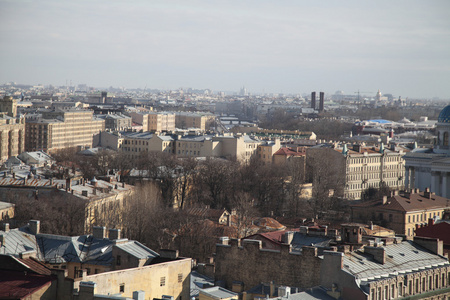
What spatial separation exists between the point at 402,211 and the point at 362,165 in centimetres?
4387

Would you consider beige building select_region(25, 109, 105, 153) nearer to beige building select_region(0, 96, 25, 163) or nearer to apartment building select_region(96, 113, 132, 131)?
beige building select_region(0, 96, 25, 163)

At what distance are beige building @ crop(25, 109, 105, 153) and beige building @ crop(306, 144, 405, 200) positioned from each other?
125ft

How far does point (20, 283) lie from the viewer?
27.2 metres

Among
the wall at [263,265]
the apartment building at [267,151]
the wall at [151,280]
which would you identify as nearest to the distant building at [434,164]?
the apartment building at [267,151]

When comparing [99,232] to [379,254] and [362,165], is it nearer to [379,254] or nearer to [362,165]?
[379,254]

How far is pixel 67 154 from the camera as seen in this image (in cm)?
10962

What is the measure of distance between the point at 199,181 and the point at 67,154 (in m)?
32.5

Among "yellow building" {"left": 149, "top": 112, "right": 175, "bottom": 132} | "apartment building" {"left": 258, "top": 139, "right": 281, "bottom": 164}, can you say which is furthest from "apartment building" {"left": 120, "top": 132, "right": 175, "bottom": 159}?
"yellow building" {"left": 149, "top": 112, "right": 175, "bottom": 132}

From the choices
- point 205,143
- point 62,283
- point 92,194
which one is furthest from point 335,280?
point 205,143

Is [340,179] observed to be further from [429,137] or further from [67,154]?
[429,137]

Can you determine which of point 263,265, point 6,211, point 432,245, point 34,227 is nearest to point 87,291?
point 263,265

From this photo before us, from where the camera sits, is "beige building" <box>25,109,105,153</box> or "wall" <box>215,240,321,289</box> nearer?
"wall" <box>215,240,321,289</box>

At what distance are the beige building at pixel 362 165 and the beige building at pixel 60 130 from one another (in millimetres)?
38166

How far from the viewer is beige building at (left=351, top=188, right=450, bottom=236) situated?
61719 millimetres
